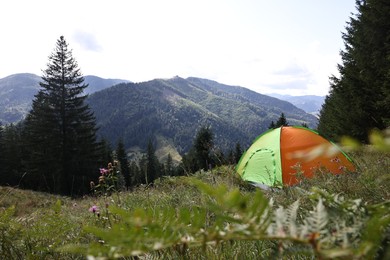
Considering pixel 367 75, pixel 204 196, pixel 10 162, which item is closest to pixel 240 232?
pixel 204 196

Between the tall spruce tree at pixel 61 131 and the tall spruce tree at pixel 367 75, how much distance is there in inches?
1043

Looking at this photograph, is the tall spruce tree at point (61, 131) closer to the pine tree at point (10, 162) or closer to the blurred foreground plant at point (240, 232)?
the pine tree at point (10, 162)

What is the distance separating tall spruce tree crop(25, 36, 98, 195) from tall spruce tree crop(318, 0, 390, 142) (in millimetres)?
26495

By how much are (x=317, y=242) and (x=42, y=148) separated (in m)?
38.8

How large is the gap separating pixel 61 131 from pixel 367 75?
101ft

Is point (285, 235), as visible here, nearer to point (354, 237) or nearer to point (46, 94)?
point (354, 237)

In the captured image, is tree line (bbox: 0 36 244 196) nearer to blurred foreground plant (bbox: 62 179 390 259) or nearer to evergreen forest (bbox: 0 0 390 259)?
evergreen forest (bbox: 0 0 390 259)

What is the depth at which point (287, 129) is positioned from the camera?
8945 millimetres

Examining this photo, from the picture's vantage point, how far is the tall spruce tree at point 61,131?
34719 mm

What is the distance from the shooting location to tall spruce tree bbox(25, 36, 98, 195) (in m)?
34.7

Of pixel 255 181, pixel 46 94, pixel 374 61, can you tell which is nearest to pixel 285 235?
pixel 255 181

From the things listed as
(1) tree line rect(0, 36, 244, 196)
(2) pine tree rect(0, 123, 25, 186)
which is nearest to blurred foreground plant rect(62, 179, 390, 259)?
(1) tree line rect(0, 36, 244, 196)

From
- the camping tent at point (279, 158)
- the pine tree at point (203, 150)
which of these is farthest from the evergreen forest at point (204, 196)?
the camping tent at point (279, 158)

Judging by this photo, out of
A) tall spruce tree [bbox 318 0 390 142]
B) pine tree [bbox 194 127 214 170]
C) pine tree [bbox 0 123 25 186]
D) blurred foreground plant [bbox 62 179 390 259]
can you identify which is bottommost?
pine tree [bbox 0 123 25 186]
